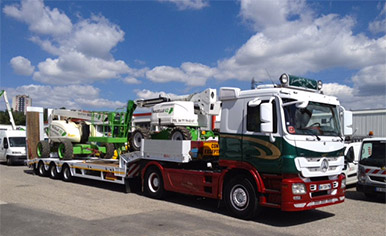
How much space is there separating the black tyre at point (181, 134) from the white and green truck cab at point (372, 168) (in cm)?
530

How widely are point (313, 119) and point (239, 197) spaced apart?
242 centimetres

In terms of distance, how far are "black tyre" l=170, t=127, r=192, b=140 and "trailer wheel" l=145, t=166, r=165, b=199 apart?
134 cm

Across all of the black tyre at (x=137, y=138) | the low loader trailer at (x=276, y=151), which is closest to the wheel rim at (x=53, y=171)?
the black tyre at (x=137, y=138)

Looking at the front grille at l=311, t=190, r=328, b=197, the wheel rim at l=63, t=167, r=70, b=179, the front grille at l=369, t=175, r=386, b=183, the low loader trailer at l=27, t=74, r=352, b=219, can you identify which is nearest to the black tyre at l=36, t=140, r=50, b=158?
the wheel rim at l=63, t=167, r=70, b=179

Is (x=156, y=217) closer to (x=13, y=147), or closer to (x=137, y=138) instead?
(x=137, y=138)

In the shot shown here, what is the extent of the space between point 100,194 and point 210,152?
4264 mm

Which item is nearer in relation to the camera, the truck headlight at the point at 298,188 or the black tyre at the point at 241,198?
the truck headlight at the point at 298,188

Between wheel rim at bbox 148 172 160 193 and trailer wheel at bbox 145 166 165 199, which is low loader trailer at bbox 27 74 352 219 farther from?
wheel rim at bbox 148 172 160 193

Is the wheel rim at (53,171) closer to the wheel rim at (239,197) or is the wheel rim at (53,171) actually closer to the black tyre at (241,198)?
the black tyre at (241,198)

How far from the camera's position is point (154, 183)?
35.1ft

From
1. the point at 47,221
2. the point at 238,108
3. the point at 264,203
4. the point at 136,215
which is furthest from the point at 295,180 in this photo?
the point at 47,221

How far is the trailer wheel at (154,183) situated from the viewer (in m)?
10.4

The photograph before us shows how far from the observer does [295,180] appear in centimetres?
714

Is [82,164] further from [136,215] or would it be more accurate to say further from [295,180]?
[295,180]
